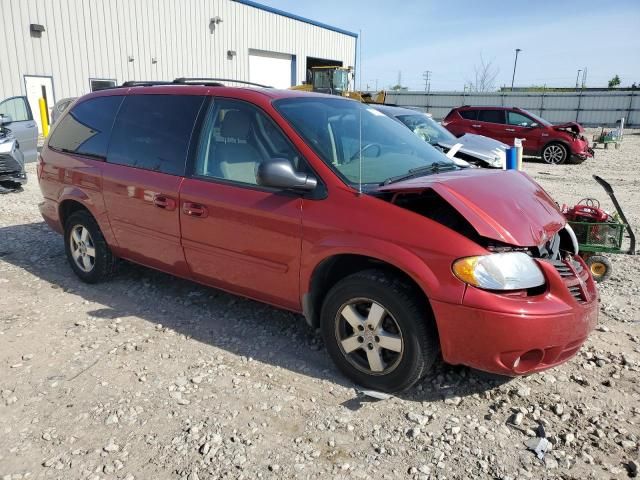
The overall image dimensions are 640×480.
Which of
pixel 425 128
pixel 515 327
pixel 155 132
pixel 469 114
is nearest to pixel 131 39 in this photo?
pixel 469 114

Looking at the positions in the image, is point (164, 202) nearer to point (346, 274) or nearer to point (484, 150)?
point (346, 274)

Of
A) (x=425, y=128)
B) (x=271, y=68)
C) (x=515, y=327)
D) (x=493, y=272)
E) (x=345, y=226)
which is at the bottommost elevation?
(x=515, y=327)

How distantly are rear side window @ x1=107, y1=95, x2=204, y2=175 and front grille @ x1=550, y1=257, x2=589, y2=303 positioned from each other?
2625 mm

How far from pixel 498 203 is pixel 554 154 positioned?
14.5 m

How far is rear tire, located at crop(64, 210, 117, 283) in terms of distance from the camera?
466cm

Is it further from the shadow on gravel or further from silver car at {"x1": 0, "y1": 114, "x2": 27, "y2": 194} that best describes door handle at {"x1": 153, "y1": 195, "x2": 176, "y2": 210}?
silver car at {"x1": 0, "y1": 114, "x2": 27, "y2": 194}

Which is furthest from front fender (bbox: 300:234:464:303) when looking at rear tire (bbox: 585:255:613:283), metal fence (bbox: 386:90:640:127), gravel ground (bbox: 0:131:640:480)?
metal fence (bbox: 386:90:640:127)

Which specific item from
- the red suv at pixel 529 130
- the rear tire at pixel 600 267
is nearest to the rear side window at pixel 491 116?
the red suv at pixel 529 130

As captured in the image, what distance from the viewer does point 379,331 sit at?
117 inches

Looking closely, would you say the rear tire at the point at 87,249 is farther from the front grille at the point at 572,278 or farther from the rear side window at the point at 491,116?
the rear side window at the point at 491,116

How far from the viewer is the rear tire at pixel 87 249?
15.3ft

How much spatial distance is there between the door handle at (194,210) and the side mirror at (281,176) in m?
0.72

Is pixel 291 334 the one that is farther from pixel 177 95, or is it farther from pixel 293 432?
pixel 177 95

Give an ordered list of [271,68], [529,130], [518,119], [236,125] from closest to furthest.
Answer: [236,125]
[529,130]
[518,119]
[271,68]
